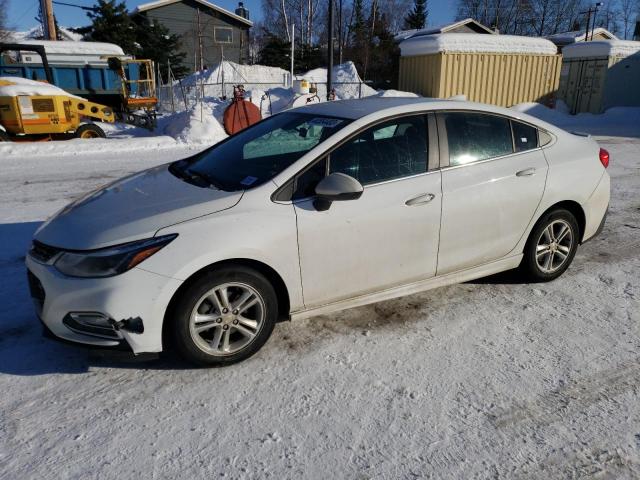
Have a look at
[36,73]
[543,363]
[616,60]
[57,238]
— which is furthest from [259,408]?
[616,60]

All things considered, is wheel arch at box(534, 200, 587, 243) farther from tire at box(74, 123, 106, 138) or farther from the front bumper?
tire at box(74, 123, 106, 138)

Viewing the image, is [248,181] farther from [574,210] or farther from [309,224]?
[574,210]

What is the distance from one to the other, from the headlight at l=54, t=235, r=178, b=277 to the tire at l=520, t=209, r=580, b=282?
9.67 feet

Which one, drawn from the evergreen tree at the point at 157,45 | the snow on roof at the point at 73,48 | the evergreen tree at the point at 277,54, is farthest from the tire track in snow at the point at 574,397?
the evergreen tree at the point at 277,54

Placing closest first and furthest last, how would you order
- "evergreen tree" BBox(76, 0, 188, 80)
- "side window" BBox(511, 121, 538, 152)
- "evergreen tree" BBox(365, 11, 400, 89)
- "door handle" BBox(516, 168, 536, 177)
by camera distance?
"door handle" BBox(516, 168, 536, 177), "side window" BBox(511, 121, 538, 152), "evergreen tree" BBox(76, 0, 188, 80), "evergreen tree" BBox(365, 11, 400, 89)

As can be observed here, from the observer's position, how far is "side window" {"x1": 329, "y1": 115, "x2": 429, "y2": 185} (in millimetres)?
3480

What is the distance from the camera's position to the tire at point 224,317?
2992 mm

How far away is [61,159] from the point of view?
10.8 metres

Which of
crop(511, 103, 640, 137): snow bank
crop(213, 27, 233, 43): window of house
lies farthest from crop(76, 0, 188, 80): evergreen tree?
crop(511, 103, 640, 137): snow bank

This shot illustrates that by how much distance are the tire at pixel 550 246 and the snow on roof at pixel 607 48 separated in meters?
22.7

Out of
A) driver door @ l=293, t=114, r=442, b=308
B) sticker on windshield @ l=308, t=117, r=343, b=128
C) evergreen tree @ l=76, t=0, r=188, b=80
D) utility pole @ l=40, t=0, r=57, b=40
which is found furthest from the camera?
evergreen tree @ l=76, t=0, r=188, b=80

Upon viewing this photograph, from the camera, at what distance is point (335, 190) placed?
3.18m

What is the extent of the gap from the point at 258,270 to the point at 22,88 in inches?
488

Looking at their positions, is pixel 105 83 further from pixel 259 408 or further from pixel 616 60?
pixel 616 60
